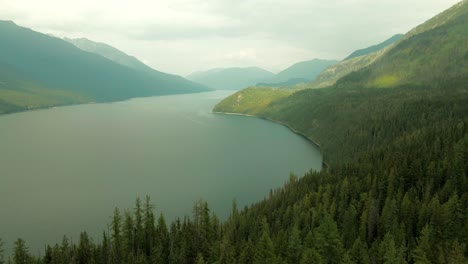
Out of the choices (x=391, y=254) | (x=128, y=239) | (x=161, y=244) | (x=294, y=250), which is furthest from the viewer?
(x=128, y=239)

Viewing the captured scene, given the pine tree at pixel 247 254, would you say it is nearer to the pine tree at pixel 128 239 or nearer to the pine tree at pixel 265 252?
the pine tree at pixel 265 252

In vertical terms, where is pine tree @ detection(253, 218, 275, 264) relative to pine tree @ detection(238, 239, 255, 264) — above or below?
above

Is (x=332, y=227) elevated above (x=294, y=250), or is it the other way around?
Answer: (x=332, y=227)

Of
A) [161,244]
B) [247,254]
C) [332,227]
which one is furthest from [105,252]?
[332,227]

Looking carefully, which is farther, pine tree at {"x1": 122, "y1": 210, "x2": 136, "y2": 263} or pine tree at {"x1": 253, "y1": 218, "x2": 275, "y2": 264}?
pine tree at {"x1": 122, "y1": 210, "x2": 136, "y2": 263}

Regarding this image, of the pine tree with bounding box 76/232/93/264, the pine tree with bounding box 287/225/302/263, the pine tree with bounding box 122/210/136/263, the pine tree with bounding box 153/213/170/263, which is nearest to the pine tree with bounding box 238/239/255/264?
the pine tree with bounding box 287/225/302/263

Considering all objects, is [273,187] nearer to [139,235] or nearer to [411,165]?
[411,165]

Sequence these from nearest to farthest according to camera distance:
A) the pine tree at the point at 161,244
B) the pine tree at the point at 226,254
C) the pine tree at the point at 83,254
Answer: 1. the pine tree at the point at 226,254
2. the pine tree at the point at 83,254
3. the pine tree at the point at 161,244

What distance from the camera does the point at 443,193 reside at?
124812 millimetres

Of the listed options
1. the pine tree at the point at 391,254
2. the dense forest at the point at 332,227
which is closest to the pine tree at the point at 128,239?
the dense forest at the point at 332,227

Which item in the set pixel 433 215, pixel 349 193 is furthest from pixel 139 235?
pixel 433 215

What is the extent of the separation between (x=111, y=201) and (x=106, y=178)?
36974 mm

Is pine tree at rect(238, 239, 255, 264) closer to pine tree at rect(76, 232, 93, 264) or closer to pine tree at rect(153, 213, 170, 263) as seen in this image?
pine tree at rect(153, 213, 170, 263)

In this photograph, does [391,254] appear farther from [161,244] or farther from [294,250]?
[161,244]
